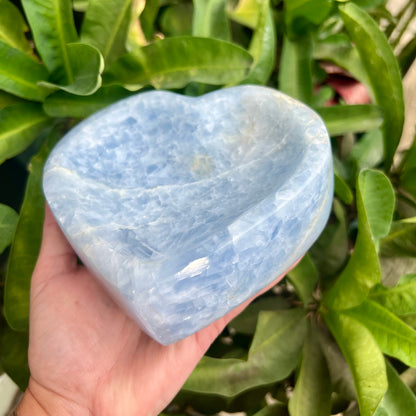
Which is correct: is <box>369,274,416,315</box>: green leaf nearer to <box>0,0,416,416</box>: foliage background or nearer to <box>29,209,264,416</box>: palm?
<box>0,0,416,416</box>: foliage background

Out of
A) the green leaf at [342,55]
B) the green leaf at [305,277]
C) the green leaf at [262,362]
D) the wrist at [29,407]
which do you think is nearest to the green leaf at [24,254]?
the wrist at [29,407]

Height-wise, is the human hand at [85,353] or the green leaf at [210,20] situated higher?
the green leaf at [210,20]

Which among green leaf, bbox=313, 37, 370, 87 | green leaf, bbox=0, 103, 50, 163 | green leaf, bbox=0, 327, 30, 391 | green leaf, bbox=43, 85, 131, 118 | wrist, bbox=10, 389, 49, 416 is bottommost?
green leaf, bbox=0, 327, 30, 391

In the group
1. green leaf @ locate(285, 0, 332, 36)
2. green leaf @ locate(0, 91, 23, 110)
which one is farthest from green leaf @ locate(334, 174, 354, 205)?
green leaf @ locate(0, 91, 23, 110)

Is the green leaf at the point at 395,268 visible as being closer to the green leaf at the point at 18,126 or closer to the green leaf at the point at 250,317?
the green leaf at the point at 250,317

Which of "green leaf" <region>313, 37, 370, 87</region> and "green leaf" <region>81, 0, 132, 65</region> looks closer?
"green leaf" <region>81, 0, 132, 65</region>

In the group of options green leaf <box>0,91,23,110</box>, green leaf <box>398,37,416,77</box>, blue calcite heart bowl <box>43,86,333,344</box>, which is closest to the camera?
blue calcite heart bowl <box>43,86,333,344</box>
